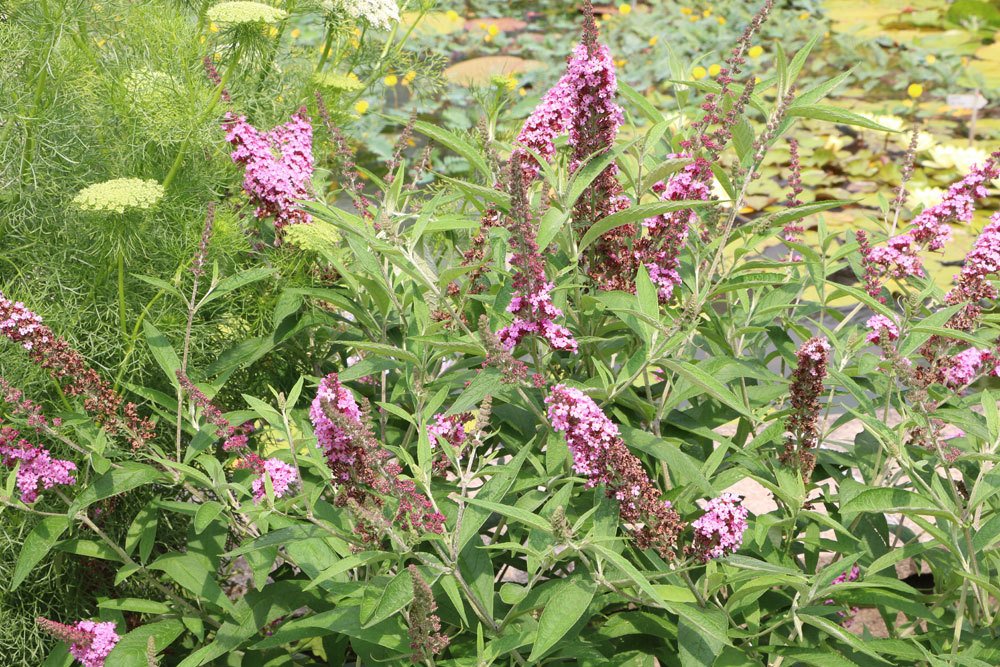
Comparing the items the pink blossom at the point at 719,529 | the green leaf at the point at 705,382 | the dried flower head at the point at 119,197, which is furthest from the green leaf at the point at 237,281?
the pink blossom at the point at 719,529

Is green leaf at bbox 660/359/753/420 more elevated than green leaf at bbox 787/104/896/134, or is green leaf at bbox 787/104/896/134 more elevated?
green leaf at bbox 787/104/896/134

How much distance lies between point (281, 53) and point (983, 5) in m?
7.90

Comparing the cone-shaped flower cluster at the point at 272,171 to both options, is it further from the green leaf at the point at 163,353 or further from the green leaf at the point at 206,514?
the green leaf at the point at 206,514

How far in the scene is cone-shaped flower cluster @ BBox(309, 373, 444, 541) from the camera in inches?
63.6

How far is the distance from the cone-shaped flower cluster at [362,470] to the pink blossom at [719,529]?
47 cm

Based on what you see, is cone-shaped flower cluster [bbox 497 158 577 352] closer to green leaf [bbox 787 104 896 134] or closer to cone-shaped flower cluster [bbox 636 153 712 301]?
cone-shaped flower cluster [bbox 636 153 712 301]

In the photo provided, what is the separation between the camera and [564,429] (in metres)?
1.65

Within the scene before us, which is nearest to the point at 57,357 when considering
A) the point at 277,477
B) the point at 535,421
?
the point at 277,477

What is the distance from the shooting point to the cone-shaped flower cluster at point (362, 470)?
A: 5.30ft

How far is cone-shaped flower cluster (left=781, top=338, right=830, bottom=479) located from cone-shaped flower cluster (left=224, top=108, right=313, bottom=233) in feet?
3.99

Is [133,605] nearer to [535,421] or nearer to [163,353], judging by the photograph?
[163,353]

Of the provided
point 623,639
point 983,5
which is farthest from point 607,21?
point 623,639

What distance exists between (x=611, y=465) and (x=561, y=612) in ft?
0.89

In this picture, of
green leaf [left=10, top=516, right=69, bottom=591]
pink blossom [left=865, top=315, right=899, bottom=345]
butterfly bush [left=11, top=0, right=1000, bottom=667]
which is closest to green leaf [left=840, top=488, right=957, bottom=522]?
butterfly bush [left=11, top=0, right=1000, bottom=667]
